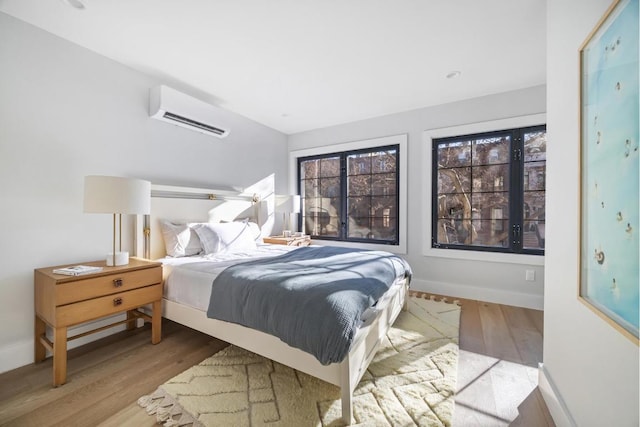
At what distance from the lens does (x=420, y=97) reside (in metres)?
3.29

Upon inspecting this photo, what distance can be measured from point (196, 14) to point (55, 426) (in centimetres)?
264

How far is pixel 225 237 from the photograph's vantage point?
117 inches

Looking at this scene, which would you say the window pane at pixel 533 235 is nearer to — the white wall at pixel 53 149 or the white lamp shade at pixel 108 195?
the white lamp shade at pixel 108 195

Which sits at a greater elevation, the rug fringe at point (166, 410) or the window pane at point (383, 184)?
the window pane at point (383, 184)

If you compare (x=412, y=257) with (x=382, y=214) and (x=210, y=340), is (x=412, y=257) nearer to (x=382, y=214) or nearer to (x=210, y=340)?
(x=382, y=214)

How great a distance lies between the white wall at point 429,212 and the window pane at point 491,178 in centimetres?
52

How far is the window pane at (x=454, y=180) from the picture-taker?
3430mm

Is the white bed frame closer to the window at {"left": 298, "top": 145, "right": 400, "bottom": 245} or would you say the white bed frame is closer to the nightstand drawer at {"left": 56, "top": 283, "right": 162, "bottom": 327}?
the nightstand drawer at {"left": 56, "top": 283, "right": 162, "bottom": 327}

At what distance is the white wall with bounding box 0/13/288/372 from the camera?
1907 millimetres

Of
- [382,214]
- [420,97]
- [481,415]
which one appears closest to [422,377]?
[481,415]

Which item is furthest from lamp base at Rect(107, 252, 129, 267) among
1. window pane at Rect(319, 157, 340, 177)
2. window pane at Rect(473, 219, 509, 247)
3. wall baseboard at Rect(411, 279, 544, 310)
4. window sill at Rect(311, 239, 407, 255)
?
window pane at Rect(473, 219, 509, 247)

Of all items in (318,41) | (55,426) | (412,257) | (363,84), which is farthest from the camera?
(412,257)

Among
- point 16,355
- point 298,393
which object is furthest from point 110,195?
point 298,393

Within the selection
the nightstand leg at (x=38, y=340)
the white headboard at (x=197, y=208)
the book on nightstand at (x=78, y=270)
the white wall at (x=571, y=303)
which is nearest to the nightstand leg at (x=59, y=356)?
the book on nightstand at (x=78, y=270)
